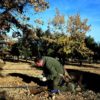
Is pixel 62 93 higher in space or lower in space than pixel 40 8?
lower

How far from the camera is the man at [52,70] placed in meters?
11.9

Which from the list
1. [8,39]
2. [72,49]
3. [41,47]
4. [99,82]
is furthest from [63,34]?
[99,82]

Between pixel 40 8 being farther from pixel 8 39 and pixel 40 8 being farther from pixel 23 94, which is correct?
pixel 23 94

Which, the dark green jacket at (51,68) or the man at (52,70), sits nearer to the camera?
the man at (52,70)

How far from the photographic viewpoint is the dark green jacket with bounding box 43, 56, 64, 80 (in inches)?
474

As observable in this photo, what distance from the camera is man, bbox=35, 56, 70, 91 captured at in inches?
467

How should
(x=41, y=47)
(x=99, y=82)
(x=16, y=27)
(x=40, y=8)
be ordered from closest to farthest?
(x=99, y=82) → (x=40, y=8) → (x=16, y=27) → (x=41, y=47)

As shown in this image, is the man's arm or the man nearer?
A: the man

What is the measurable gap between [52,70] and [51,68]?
86 mm

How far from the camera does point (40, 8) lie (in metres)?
26.1

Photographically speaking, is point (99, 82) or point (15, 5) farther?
point (15, 5)

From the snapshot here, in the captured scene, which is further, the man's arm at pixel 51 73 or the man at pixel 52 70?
the man's arm at pixel 51 73

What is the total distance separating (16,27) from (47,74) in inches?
632

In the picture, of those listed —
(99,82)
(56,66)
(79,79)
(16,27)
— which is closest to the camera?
(56,66)
